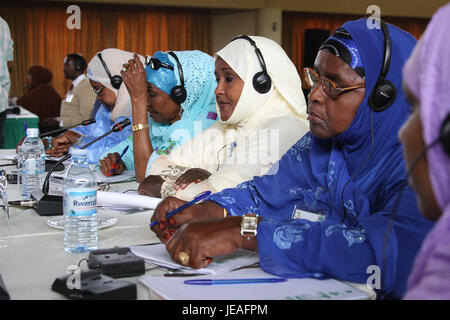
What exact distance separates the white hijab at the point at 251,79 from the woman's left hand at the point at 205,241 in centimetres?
96

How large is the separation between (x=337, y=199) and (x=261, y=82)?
836mm

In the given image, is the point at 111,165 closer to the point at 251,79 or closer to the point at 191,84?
the point at 191,84

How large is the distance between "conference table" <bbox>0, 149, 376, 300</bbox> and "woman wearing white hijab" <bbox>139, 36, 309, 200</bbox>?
306mm

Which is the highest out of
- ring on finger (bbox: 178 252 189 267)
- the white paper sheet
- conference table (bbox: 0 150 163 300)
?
the white paper sheet

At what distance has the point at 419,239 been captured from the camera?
1.05m

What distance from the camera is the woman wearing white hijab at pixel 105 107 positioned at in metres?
3.18

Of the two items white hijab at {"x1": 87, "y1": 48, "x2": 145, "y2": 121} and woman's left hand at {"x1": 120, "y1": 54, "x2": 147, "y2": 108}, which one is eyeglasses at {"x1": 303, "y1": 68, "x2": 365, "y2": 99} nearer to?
woman's left hand at {"x1": 120, "y1": 54, "x2": 147, "y2": 108}

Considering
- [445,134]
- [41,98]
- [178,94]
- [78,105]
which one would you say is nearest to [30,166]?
[178,94]

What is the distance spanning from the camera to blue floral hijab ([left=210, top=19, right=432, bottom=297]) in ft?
3.54

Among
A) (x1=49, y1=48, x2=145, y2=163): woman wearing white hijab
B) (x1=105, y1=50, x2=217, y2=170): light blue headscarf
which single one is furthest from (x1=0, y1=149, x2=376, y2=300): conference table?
(x1=49, y1=48, x2=145, y2=163): woman wearing white hijab

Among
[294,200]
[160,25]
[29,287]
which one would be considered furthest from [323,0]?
[29,287]

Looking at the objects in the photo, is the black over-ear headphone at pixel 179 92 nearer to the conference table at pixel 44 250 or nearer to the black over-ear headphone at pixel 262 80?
the black over-ear headphone at pixel 262 80
